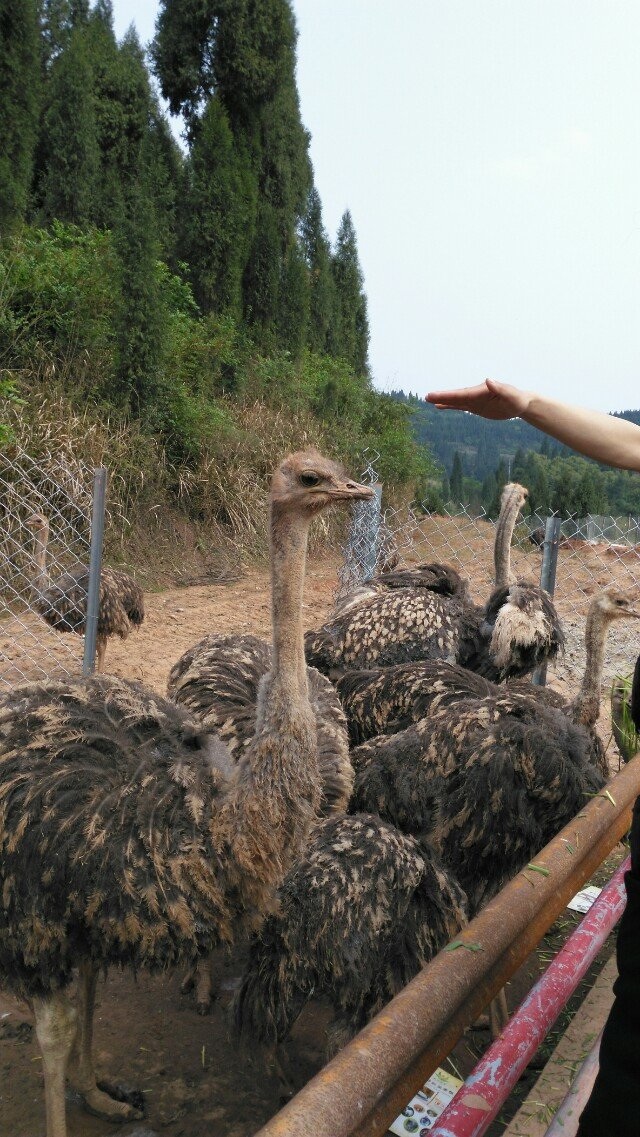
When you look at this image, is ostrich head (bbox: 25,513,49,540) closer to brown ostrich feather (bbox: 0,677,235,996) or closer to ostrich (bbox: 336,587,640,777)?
ostrich (bbox: 336,587,640,777)

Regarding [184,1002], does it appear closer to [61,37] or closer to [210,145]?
[210,145]

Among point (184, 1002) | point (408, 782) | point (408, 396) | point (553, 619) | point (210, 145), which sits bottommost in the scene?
point (184, 1002)

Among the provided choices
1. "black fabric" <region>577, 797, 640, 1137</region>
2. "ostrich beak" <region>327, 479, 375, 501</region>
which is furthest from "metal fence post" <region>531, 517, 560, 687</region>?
"black fabric" <region>577, 797, 640, 1137</region>

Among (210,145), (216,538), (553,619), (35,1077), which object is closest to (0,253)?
(216,538)

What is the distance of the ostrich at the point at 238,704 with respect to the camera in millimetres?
3402

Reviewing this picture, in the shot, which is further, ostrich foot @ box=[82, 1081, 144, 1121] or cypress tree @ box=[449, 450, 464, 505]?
cypress tree @ box=[449, 450, 464, 505]

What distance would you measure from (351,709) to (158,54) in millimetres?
15731

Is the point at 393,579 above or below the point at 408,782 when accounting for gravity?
above

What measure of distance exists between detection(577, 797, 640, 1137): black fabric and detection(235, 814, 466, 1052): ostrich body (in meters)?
1.69

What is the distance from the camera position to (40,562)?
6.84 meters

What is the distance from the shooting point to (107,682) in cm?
310

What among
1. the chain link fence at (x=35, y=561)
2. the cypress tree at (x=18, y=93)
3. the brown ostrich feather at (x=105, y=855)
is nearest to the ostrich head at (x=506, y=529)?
the chain link fence at (x=35, y=561)

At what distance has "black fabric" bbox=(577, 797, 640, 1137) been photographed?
41.4 inches

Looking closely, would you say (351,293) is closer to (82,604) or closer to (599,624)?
(82,604)
